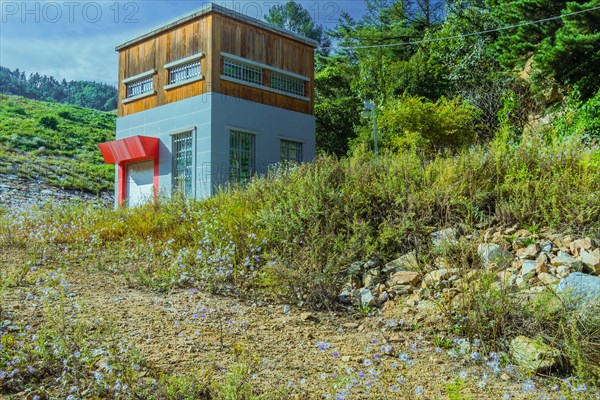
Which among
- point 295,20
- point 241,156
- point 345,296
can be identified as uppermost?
point 295,20

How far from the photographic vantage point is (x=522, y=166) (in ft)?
22.5

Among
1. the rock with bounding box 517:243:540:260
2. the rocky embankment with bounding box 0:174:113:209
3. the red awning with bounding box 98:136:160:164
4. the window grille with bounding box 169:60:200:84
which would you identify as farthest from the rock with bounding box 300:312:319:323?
the rocky embankment with bounding box 0:174:113:209

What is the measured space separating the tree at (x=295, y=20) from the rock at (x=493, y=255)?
3293cm

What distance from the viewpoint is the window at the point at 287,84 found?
16.6 m

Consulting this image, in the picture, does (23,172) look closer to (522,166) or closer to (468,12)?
(468,12)

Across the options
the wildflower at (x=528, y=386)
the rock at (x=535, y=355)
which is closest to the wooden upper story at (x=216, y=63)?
the rock at (x=535, y=355)

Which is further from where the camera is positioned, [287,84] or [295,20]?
[295,20]

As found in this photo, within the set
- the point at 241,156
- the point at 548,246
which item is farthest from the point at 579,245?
the point at 241,156

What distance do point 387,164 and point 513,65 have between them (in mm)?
11362

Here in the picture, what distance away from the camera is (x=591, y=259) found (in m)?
5.05

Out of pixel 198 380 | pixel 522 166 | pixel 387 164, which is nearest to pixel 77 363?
pixel 198 380

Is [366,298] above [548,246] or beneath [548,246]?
beneath

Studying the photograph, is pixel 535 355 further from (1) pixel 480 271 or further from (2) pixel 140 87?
(2) pixel 140 87

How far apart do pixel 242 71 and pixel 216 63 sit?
42.3 inches
